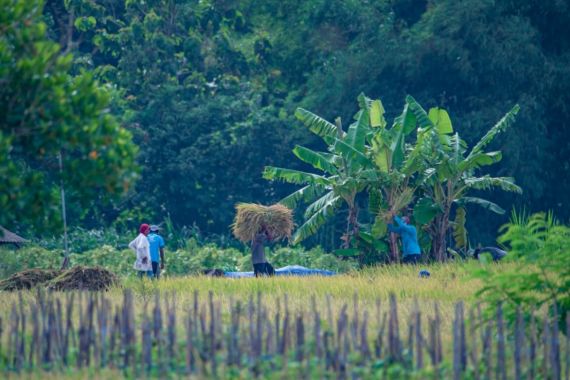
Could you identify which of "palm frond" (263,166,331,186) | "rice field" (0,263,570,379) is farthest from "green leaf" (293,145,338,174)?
"rice field" (0,263,570,379)

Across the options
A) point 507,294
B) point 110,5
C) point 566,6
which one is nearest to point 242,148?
point 110,5

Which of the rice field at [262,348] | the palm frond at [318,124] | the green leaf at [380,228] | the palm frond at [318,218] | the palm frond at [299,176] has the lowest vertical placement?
the rice field at [262,348]

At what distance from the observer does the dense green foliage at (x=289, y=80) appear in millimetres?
29516

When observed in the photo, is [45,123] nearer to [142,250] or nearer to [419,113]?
[142,250]

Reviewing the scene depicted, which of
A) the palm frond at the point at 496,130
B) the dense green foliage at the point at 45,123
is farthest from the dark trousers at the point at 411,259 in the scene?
the dense green foliage at the point at 45,123

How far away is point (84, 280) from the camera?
54.6 ft

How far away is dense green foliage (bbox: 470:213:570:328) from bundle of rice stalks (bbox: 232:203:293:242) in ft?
29.1

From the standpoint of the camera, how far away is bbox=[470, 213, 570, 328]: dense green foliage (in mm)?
11180

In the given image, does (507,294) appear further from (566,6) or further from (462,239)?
(566,6)

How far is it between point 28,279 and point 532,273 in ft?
29.0

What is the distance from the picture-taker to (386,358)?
10.1 metres

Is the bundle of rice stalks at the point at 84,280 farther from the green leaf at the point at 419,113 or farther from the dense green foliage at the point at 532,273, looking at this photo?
the green leaf at the point at 419,113

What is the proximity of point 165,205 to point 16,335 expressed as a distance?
22353 millimetres

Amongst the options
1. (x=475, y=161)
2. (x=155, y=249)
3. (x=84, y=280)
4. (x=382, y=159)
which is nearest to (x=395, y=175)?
(x=382, y=159)
